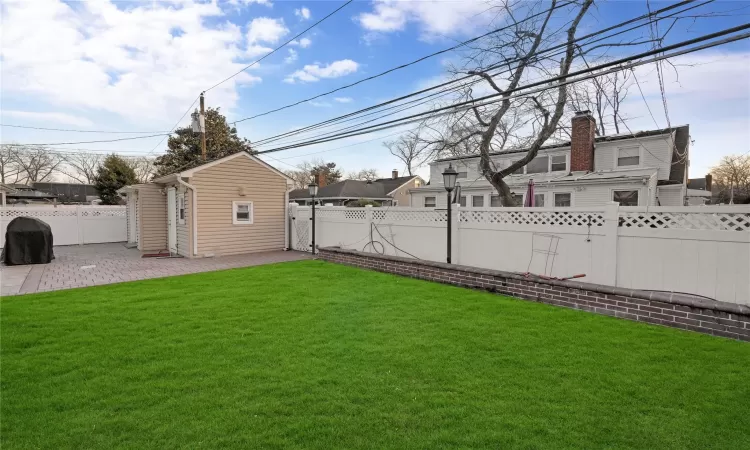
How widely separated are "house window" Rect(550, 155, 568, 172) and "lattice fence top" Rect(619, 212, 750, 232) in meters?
12.0

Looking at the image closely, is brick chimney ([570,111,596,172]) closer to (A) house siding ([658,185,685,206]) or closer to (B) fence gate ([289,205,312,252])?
(A) house siding ([658,185,685,206])

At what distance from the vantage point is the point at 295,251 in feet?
42.8

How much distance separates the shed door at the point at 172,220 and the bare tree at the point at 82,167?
37.3 metres

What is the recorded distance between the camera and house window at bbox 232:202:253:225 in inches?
483

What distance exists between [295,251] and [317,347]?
31.0 ft

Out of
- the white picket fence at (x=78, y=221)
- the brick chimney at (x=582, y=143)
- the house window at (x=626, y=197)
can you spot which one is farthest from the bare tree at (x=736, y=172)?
the white picket fence at (x=78, y=221)

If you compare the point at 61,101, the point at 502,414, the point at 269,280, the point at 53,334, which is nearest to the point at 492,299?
the point at 502,414

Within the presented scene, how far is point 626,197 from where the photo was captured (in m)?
14.2

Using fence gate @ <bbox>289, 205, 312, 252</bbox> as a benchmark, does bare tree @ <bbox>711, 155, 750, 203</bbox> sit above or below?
above

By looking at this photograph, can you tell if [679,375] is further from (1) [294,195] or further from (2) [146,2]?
(1) [294,195]

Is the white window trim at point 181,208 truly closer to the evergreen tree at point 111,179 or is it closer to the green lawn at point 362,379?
the green lawn at point 362,379

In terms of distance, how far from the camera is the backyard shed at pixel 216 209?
1143 centimetres

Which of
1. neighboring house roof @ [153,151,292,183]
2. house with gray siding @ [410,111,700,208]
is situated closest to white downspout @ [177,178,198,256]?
neighboring house roof @ [153,151,292,183]

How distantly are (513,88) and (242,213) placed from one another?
29.3 feet
